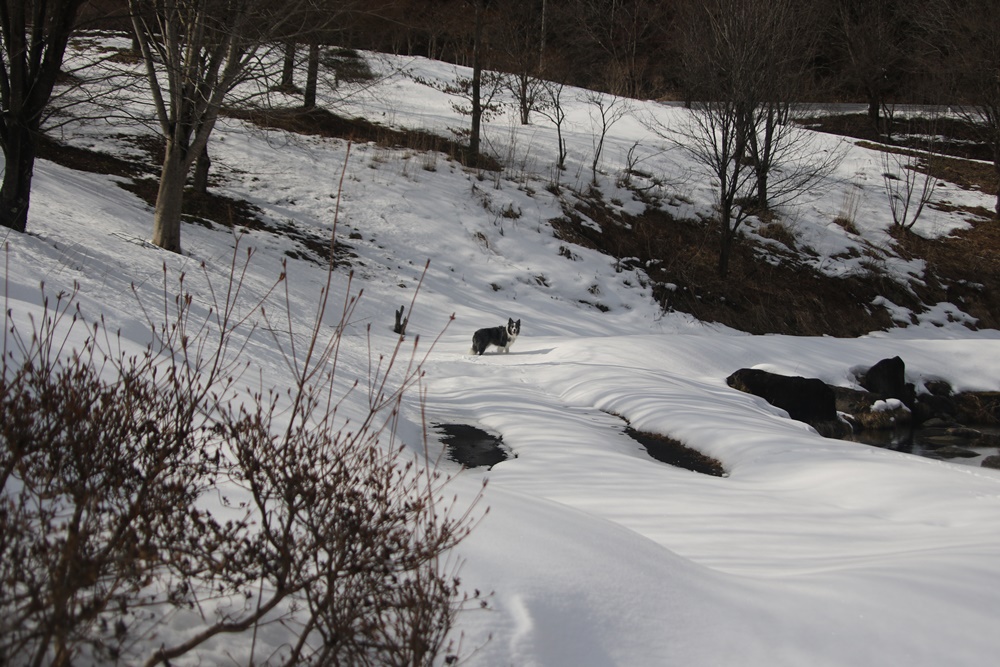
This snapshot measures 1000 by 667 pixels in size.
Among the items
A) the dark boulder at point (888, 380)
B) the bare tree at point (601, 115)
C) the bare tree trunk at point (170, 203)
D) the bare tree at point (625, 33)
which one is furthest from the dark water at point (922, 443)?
the bare tree at point (625, 33)

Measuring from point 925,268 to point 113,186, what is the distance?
72.0 ft

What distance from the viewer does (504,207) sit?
1948cm

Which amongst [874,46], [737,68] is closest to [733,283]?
[737,68]

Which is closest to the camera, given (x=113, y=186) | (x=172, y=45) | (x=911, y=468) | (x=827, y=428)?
(x=911, y=468)

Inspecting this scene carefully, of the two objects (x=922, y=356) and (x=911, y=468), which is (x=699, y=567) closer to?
(x=911, y=468)

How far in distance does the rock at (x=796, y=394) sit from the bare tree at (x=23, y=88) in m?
10.1

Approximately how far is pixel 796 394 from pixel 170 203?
410 inches

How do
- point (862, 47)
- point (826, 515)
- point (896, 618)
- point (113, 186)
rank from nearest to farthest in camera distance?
point (896, 618) → point (826, 515) → point (113, 186) → point (862, 47)

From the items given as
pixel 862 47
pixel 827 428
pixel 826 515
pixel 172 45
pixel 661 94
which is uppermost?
pixel 862 47

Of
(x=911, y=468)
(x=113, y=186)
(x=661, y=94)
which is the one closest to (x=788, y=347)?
(x=911, y=468)

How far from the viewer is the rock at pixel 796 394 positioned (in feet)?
34.0

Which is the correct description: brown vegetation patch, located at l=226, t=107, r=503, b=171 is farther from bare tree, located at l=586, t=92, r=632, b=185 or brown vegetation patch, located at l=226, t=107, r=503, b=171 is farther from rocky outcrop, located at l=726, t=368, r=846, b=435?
rocky outcrop, located at l=726, t=368, r=846, b=435

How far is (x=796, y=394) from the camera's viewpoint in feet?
34.2

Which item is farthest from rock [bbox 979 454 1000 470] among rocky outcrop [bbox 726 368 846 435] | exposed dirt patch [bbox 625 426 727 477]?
exposed dirt patch [bbox 625 426 727 477]
